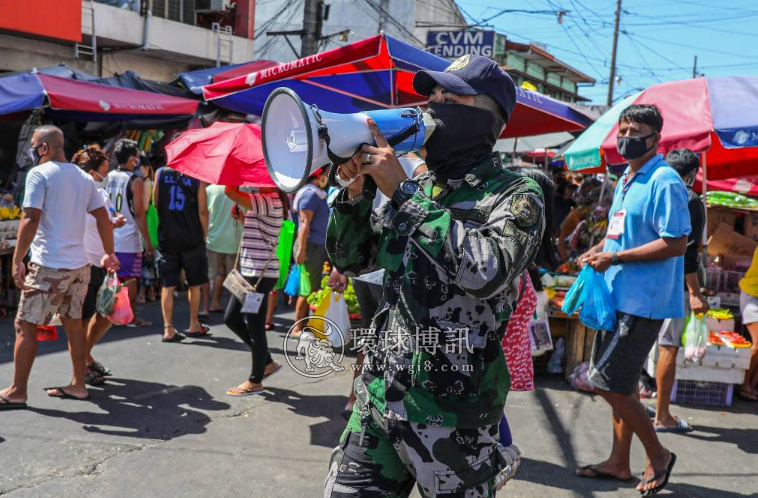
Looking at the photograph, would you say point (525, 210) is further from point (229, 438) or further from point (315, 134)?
point (229, 438)

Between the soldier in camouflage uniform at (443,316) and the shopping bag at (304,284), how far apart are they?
4.60 metres

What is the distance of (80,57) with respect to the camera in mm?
14094

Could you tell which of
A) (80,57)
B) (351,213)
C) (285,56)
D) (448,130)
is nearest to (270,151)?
(351,213)

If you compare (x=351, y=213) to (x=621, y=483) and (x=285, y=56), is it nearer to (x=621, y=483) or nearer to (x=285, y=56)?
(x=621, y=483)

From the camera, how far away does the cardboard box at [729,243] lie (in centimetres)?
827

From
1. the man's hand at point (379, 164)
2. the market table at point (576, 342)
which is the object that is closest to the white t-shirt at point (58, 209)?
the man's hand at point (379, 164)

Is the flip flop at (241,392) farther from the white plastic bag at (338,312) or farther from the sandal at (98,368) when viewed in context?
the sandal at (98,368)

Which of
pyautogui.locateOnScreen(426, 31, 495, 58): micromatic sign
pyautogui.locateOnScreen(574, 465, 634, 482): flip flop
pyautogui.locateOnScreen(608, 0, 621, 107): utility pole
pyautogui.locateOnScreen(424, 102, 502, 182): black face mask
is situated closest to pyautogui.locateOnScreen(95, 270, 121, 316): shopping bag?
pyautogui.locateOnScreen(574, 465, 634, 482): flip flop

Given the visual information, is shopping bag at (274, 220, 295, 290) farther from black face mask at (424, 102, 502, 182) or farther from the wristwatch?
the wristwatch

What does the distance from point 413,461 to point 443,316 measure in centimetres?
44

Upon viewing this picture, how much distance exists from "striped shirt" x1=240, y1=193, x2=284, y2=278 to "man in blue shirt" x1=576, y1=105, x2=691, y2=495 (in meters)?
2.43

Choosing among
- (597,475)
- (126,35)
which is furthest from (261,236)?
(126,35)

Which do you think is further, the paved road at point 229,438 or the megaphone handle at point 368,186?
the paved road at point 229,438

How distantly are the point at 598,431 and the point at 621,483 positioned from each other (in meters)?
A: 0.90
